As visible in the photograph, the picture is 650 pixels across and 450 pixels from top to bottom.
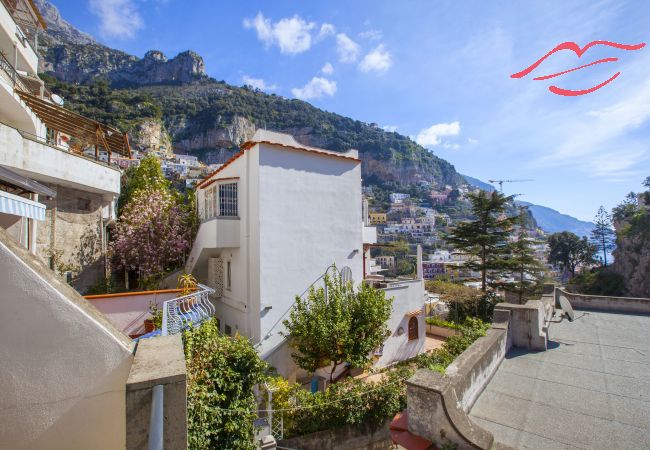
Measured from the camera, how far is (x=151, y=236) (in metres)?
15.9

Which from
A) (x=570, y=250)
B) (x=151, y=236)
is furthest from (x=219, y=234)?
(x=570, y=250)

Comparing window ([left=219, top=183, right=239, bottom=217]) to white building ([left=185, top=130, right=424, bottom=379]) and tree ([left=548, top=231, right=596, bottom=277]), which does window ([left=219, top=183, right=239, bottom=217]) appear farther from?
tree ([left=548, top=231, right=596, bottom=277])

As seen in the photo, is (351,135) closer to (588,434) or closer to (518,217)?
(518,217)

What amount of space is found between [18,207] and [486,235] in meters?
28.7

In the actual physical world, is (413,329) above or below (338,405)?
below

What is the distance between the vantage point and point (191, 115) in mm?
113062

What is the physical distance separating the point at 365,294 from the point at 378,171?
17239cm

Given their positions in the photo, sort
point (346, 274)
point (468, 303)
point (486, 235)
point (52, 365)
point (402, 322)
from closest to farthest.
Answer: point (52, 365) < point (346, 274) < point (402, 322) < point (468, 303) < point (486, 235)

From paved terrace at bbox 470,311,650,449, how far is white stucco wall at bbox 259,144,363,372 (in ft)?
23.2

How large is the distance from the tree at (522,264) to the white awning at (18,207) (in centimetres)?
2942

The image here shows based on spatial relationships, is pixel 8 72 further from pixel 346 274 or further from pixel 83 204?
pixel 346 274

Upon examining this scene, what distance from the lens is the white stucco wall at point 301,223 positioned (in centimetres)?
1131

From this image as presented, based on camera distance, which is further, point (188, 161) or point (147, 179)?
point (188, 161)

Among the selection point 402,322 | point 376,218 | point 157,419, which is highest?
point 376,218
